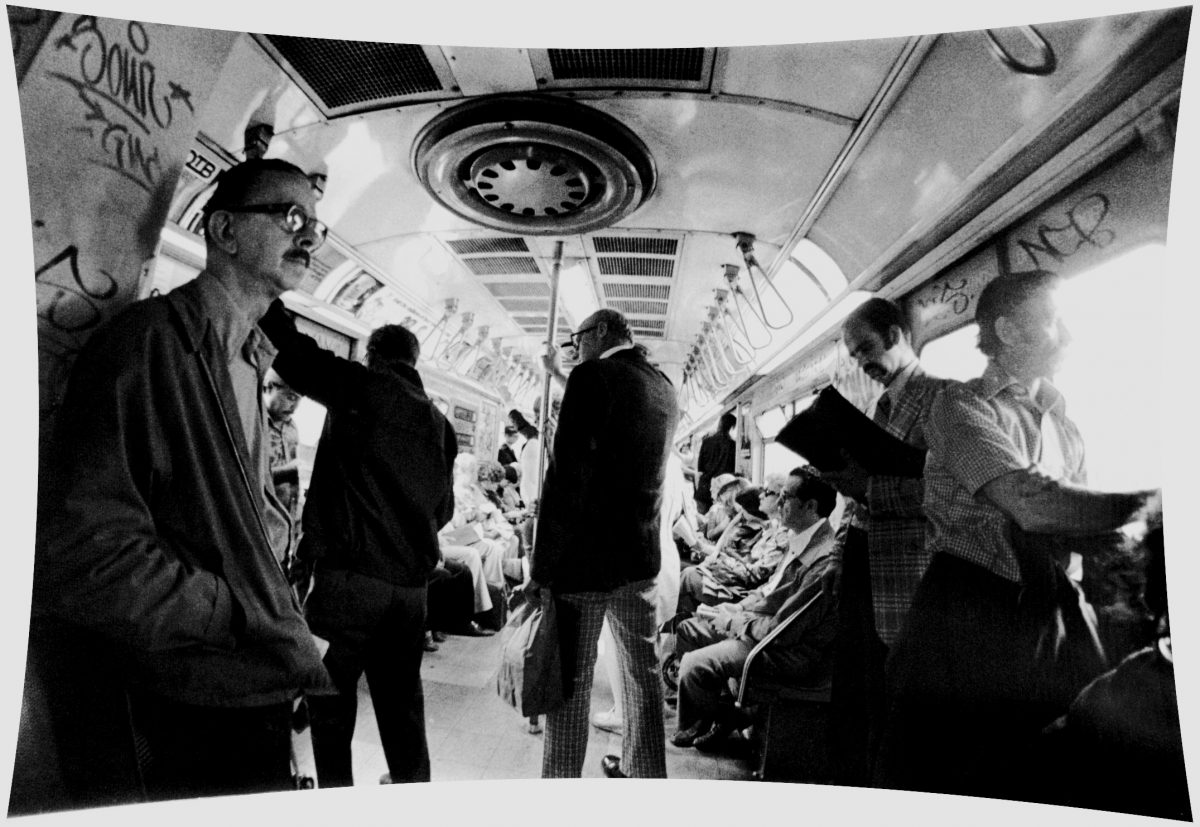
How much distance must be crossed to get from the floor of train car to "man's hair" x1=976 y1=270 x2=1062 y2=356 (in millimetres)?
1936

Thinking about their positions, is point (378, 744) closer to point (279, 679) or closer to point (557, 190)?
point (279, 679)

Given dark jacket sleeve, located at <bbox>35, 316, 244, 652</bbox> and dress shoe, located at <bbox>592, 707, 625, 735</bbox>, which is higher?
dark jacket sleeve, located at <bbox>35, 316, 244, 652</bbox>

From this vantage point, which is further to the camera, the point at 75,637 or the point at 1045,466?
the point at 1045,466

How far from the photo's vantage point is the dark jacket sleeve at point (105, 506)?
197 cm

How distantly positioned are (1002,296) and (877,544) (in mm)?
1018

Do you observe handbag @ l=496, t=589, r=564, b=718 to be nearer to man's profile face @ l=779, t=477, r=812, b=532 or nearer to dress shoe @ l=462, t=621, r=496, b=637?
dress shoe @ l=462, t=621, r=496, b=637

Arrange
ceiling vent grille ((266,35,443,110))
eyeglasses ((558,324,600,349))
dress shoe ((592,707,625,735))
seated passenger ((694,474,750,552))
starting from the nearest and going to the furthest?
ceiling vent grille ((266,35,443,110)) < dress shoe ((592,707,625,735)) < eyeglasses ((558,324,600,349)) < seated passenger ((694,474,750,552))

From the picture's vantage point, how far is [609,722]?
2594 millimetres

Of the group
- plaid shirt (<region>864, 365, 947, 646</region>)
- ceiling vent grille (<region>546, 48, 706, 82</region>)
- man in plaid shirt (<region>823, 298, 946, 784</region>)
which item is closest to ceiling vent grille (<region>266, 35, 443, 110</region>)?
ceiling vent grille (<region>546, 48, 706, 82</region>)

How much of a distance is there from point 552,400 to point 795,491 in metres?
1.06

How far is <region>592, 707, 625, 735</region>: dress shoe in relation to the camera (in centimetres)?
258

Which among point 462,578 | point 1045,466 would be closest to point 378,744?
point 462,578

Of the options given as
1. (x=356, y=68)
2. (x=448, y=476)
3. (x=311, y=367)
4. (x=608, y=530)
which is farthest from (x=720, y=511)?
(x=356, y=68)

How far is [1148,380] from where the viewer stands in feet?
7.50
